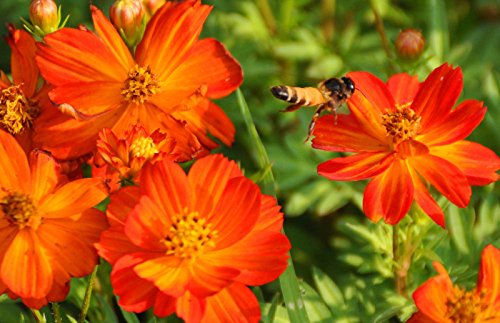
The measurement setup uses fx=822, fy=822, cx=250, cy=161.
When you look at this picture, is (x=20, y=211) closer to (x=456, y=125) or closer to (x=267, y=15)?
(x=456, y=125)

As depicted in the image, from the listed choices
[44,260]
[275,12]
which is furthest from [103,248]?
[275,12]

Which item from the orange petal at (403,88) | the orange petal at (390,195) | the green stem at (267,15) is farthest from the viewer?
the green stem at (267,15)

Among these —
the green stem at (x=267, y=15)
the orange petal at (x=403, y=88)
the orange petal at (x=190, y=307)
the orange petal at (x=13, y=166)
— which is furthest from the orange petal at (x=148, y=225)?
the green stem at (x=267, y=15)

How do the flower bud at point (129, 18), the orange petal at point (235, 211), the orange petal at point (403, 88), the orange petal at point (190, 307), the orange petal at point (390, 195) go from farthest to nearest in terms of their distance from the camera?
the orange petal at point (403, 88) → the flower bud at point (129, 18) → the orange petal at point (390, 195) → the orange petal at point (235, 211) → the orange petal at point (190, 307)

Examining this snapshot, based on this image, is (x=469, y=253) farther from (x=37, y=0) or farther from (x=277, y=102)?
(x=37, y=0)

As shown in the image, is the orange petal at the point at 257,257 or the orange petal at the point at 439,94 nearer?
the orange petal at the point at 257,257

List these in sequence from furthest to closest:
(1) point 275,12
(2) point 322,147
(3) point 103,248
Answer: (1) point 275,12, (2) point 322,147, (3) point 103,248

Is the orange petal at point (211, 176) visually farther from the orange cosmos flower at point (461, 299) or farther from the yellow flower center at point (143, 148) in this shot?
the orange cosmos flower at point (461, 299)

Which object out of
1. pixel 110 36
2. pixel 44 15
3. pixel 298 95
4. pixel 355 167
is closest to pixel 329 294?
pixel 355 167
